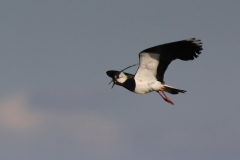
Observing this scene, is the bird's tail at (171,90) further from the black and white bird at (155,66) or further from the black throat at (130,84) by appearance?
the black throat at (130,84)

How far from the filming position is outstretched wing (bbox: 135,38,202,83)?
25094 millimetres

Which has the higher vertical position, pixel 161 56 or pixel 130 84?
pixel 161 56

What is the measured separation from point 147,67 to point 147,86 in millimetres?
729

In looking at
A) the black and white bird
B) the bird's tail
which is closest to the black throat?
the black and white bird

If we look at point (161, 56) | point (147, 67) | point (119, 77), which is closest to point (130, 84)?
point (119, 77)

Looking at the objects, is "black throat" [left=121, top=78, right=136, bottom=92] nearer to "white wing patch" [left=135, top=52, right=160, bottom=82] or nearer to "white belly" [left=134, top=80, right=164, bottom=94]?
"white belly" [left=134, top=80, right=164, bottom=94]

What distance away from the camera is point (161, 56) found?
83.3 feet

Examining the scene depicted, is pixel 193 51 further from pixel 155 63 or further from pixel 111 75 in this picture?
pixel 111 75

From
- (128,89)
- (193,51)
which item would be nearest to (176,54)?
(193,51)

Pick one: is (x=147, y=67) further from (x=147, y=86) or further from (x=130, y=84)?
(x=130, y=84)

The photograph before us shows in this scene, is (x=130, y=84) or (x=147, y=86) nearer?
(x=130, y=84)

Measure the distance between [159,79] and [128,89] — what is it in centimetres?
126

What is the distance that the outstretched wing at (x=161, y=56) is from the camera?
25.1 metres

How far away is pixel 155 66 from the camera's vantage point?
84.0ft
